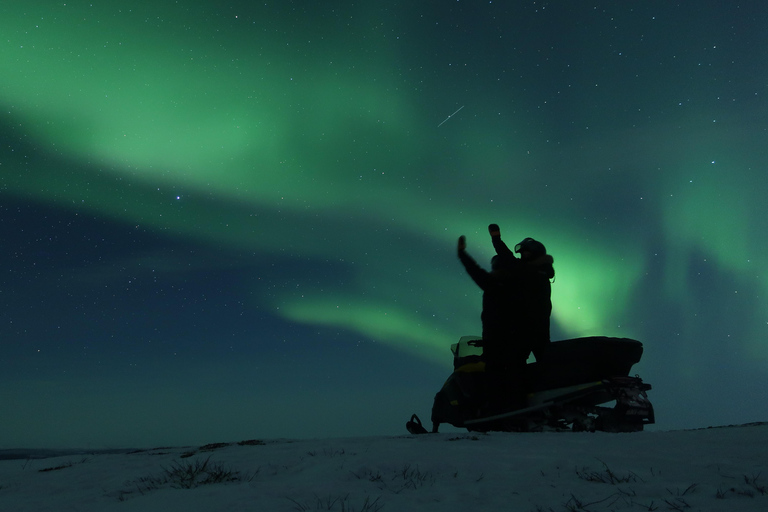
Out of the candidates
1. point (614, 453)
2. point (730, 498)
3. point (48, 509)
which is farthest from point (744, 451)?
point (48, 509)

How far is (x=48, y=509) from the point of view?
3.53m

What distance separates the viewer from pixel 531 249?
6.98 metres

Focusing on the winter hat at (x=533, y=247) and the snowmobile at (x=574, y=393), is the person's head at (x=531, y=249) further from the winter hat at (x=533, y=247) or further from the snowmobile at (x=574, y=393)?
the snowmobile at (x=574, y=393)

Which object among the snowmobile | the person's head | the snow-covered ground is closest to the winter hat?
the person's head

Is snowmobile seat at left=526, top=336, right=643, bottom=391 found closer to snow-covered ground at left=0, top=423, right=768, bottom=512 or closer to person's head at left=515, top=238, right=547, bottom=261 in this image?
snow-covered ground at left=0, top=423, right=768, bottom=512

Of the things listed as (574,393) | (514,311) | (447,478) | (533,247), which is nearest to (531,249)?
(533,247)

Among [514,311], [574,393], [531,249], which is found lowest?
[574,393]

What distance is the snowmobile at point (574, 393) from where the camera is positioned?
6.10m

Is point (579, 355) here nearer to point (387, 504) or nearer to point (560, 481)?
point (560, 481)

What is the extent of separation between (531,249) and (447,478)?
13.5 feet

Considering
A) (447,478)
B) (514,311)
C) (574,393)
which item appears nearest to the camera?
(447,478)

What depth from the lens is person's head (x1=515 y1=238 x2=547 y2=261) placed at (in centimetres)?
698

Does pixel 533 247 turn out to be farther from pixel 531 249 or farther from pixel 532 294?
pixel 532 294

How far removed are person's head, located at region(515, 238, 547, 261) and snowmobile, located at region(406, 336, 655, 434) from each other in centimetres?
120
